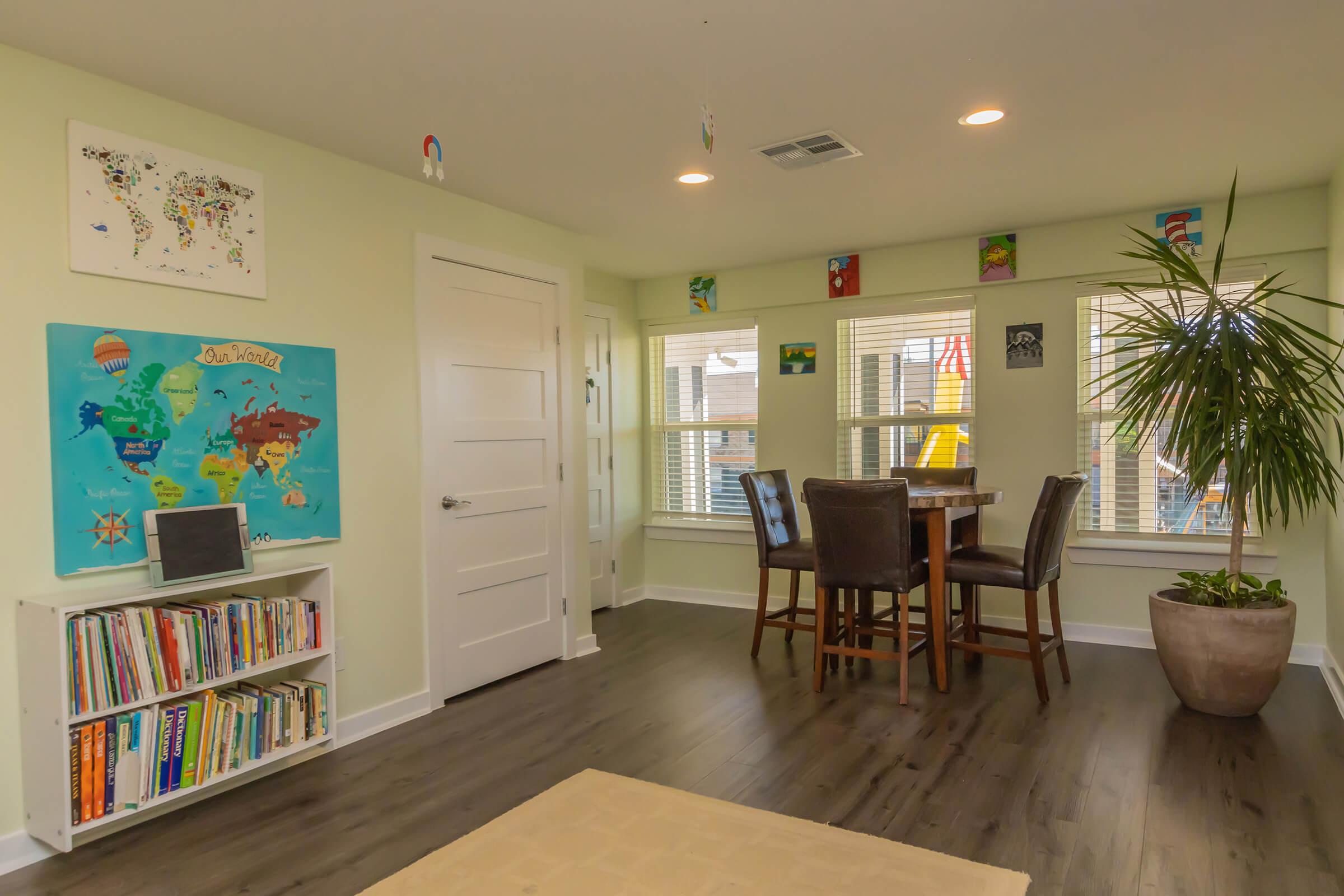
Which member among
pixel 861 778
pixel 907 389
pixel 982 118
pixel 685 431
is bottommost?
pixel 861 778

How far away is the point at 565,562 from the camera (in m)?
4.42

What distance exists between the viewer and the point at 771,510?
4.38 meters

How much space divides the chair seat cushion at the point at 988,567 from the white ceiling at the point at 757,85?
1.73m

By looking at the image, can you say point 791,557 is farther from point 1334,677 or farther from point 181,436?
point 181,436

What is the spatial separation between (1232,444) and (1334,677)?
1.32 m

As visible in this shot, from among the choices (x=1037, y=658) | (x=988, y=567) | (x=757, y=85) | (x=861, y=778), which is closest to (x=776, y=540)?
(x=988, y=567)

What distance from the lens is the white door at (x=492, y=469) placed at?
12.1ft

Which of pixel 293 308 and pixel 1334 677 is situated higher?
pixel 293 308

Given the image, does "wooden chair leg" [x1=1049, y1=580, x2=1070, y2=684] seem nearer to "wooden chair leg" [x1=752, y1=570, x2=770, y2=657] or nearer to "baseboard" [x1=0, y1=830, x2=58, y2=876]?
"wooden chair leg" [x1=752, y1=570, x2=770, y2=657]

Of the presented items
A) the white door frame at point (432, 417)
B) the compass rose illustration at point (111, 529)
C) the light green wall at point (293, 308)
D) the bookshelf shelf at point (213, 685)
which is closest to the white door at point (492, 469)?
the white door frame at point (432, 417)

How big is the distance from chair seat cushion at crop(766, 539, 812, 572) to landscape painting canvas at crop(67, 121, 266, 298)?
105 inches

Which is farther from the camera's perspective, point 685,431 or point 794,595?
point 685,431

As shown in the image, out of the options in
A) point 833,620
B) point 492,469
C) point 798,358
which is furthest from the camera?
point 798,358

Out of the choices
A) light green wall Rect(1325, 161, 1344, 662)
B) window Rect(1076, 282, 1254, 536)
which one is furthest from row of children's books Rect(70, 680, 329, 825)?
light green wall Rect(1325, 161, 1344, 662)
